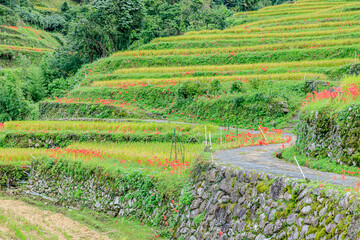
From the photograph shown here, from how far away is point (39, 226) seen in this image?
9.58 m

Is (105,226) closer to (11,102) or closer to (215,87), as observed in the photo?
(215,87)

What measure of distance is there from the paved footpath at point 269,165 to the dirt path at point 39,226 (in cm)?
411

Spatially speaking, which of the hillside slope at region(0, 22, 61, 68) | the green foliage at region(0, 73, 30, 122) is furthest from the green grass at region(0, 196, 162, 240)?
the hillside slope at region(0, 22, 61, 68)

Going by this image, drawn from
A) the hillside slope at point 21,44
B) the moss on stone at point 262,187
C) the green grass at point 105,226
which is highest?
the hillside slope at point 21,44

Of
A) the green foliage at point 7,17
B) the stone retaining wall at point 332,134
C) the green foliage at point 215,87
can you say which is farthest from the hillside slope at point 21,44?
the stone retaining wall at point 332,134

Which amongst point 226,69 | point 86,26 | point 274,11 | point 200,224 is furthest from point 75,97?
point 274,11

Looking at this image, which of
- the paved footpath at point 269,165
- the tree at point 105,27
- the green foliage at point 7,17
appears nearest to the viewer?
the paved footpath at point 269,165

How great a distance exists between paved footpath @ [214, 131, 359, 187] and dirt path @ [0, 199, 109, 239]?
4.11 m

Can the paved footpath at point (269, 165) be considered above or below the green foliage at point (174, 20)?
below

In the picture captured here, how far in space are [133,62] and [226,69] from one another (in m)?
9.89

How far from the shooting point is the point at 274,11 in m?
53.9

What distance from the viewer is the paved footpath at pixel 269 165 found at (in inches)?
258

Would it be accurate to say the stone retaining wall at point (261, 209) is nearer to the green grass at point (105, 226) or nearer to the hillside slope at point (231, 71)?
the green grass at point (105, 226)

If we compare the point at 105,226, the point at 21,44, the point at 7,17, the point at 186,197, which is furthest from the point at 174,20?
the point at 7,17
